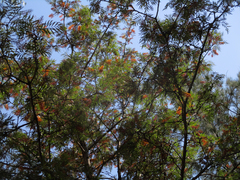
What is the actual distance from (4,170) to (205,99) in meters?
2.22

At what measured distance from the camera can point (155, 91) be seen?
2527 millimetres

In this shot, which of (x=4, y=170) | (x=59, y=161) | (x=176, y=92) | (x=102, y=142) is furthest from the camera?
(x=102, y=142)

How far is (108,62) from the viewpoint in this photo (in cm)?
372

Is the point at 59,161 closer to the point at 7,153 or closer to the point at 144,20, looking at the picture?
the point at 7,153

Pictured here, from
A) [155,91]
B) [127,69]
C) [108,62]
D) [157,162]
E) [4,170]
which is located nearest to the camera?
[4,170]

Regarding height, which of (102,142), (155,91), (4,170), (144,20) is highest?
(144,20)

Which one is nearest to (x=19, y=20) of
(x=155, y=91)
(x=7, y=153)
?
(x=7, y=153)

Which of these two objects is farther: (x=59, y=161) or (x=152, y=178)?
(x=152, y=178)

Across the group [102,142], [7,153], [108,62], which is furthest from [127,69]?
[7,153]

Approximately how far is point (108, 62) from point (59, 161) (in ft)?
6.66

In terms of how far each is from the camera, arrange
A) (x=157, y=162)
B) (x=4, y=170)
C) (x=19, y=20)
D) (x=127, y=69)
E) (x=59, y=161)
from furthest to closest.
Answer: (x=127, y=69) → (x=157, y=162) → (x=59, y=161) → (x=19, y=20) → (x=4, y=170)

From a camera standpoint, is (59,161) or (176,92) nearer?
(59,161)

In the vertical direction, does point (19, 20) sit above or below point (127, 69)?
below

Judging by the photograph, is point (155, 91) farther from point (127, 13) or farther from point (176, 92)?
point (127, 13)
